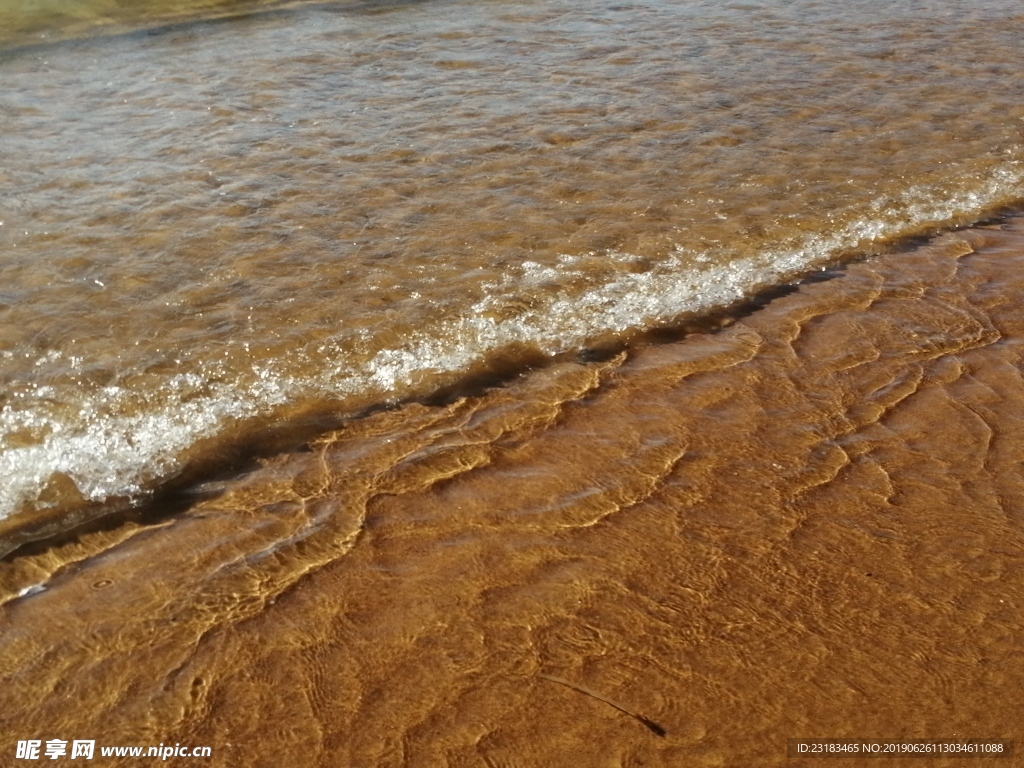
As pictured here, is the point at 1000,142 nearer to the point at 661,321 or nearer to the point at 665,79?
the point at 665,79

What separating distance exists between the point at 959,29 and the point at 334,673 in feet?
26.3

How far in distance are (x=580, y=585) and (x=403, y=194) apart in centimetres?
294

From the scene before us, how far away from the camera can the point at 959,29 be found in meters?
8.06

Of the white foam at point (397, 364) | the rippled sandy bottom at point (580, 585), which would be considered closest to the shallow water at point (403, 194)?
the white foam at point (397, 364)

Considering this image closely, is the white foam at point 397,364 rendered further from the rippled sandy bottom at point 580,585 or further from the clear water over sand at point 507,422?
the rippled sandy bottom at point 580,585

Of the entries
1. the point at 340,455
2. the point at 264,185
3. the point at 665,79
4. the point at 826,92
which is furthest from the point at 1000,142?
the point at 340,455

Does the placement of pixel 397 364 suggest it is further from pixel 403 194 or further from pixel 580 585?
pixel 403 194

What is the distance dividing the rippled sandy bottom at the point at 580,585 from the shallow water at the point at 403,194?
17.3 inches

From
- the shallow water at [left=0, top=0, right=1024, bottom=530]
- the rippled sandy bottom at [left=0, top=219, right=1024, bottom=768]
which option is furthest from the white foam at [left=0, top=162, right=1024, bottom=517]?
the rippled sandy bottom at [left=0, top=219, right=1024, bottom=768]

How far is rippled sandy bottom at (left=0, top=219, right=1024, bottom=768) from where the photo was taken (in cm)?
225

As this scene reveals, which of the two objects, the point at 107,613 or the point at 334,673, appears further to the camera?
the point at 107,613

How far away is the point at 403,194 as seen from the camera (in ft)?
16.4

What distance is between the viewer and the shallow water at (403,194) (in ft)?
11.5

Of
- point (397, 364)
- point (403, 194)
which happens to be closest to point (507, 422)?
point (397, 364)
